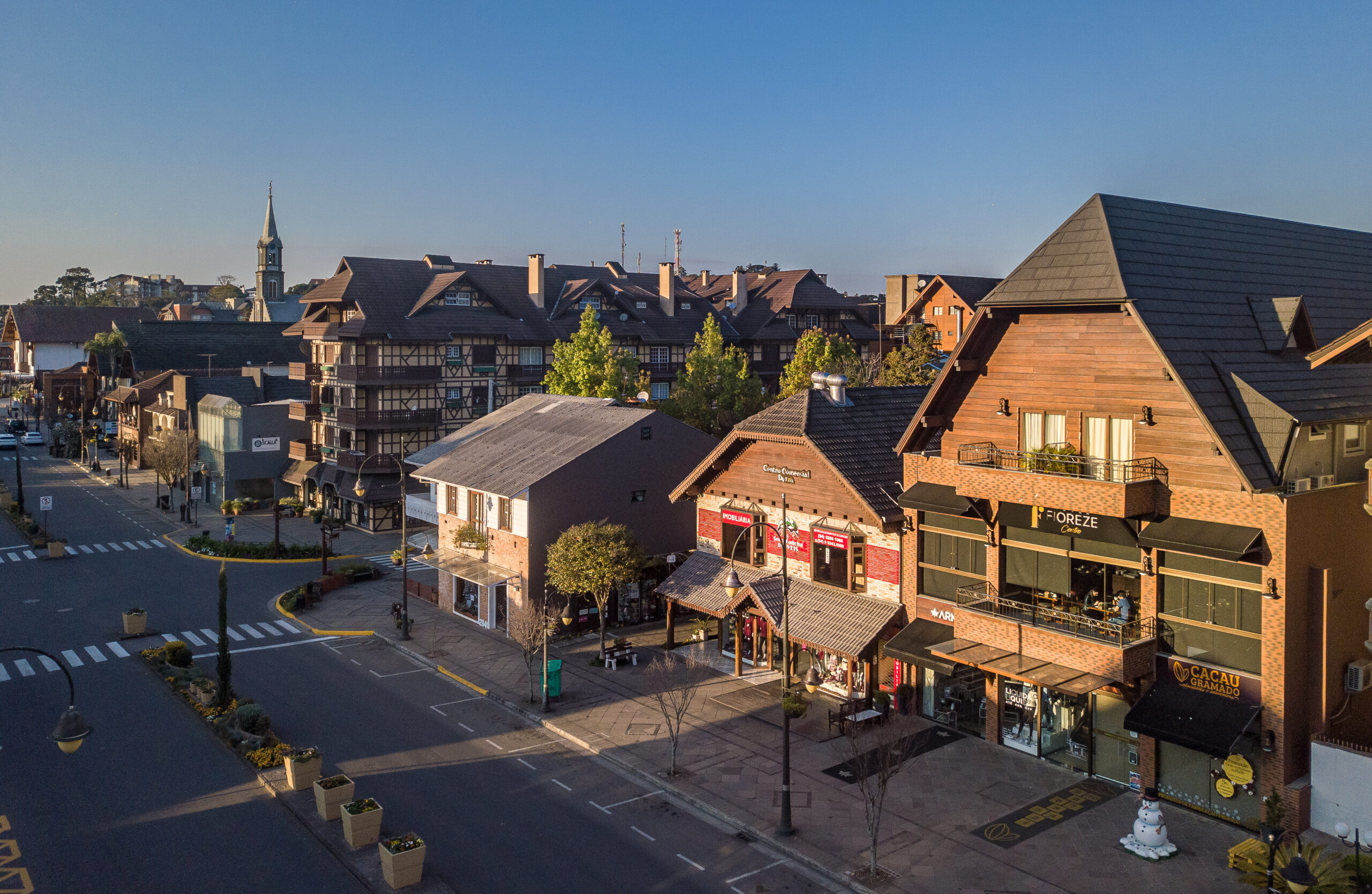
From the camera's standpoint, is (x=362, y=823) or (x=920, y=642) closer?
(x=362, y=823)

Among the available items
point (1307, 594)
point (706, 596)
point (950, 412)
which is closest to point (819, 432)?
point (950, 412)

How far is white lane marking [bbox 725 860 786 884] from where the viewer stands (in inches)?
864

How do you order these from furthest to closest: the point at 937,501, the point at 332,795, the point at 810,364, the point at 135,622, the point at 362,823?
the point at 810,364 < the point at 135,622 < the point at 937,501 < the point at 332,795 < the point at 362,823

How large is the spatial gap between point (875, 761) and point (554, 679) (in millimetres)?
10852

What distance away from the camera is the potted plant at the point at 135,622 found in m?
41.2

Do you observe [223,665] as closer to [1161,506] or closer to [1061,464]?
[1061,464]

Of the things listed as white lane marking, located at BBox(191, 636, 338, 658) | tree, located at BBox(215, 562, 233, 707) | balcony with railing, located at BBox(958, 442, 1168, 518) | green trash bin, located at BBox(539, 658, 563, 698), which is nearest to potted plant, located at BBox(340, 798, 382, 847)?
green trash bin, located at BBox(539, 658, 563, 698)

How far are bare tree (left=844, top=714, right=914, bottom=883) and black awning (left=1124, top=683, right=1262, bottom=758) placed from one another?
5525 millimetres

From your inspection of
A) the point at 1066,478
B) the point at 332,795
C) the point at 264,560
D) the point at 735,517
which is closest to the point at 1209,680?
the point at 1066,478

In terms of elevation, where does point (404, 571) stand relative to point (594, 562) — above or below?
below

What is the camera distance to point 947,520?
30.7 meters

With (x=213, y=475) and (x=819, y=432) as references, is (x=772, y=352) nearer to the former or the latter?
(x=213, y=475)

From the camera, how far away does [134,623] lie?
135 ft

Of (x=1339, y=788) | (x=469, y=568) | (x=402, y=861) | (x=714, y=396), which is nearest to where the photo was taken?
(x=402, y=861)
